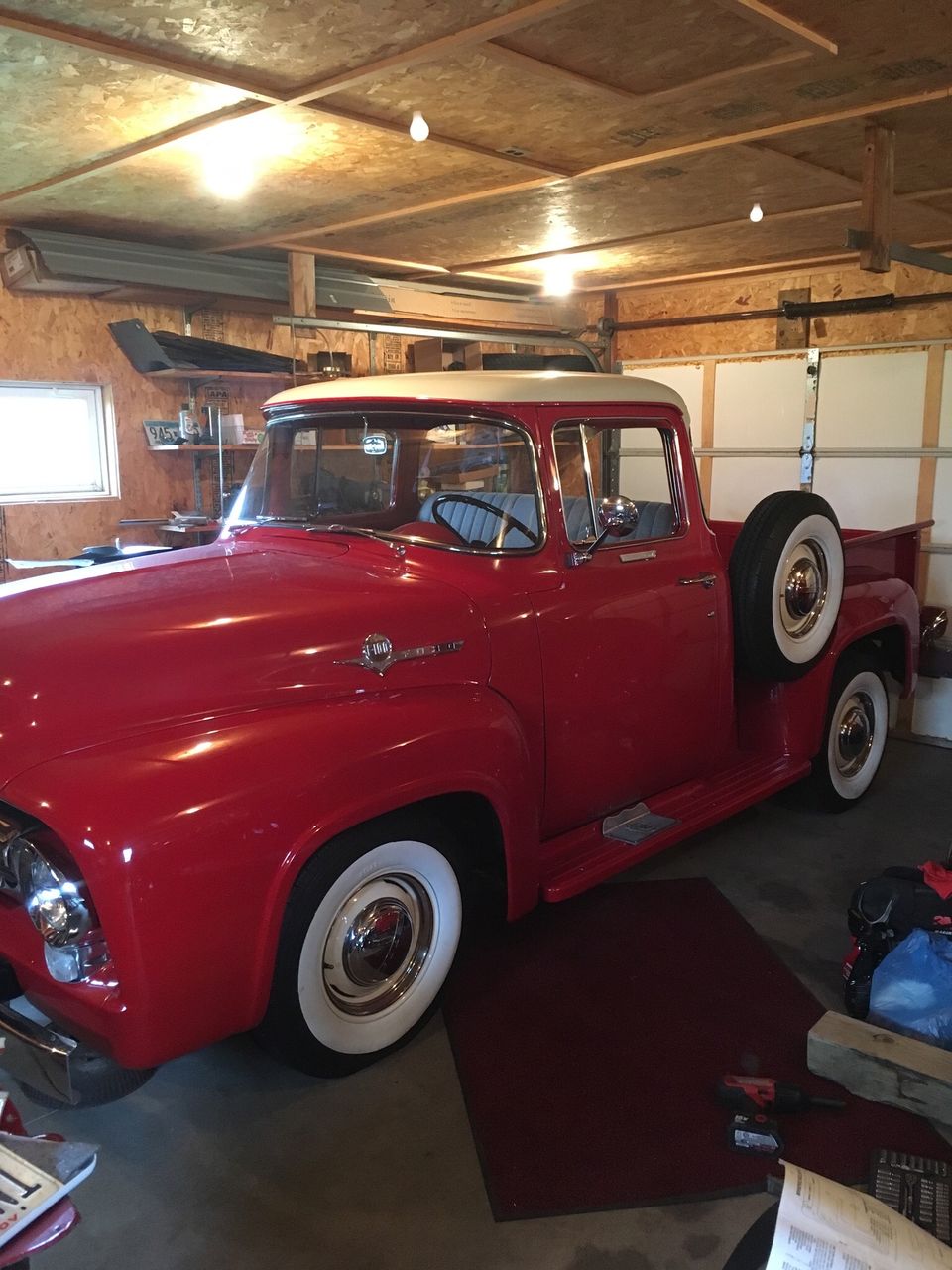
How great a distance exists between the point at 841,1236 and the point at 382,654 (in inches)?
73.5

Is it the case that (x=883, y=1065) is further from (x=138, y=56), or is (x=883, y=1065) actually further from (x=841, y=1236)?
(x=138, y=56)

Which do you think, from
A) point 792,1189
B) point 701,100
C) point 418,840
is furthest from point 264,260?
point 792,1189

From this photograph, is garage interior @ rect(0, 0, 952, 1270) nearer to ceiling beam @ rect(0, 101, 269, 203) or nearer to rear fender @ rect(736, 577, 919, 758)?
ceiling beam @ rect(0, 101, 269, 203)

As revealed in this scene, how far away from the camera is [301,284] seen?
6.98 meters

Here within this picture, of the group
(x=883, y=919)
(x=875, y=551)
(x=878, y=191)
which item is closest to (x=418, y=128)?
(x=878, y=191)

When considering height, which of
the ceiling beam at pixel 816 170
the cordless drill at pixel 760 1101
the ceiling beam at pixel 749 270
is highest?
the ceiling beam at pixel 816 170

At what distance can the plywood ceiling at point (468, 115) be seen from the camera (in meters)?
3.33

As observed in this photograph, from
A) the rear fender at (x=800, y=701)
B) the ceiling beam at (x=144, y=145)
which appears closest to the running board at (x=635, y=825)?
the rear fender at (x=800, y=701)

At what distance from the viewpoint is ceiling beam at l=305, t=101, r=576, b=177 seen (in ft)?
13.5

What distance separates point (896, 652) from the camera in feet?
17.2

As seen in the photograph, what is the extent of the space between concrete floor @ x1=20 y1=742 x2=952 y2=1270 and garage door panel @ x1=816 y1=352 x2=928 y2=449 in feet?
17.1

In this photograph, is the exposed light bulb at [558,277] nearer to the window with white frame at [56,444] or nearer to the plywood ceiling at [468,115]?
the plywood ceiling at [468,115]

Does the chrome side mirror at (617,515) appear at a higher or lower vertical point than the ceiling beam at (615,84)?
lower

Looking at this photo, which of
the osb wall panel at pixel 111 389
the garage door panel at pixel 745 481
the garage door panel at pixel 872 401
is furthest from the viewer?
the garage door panel at pixel 745 481
